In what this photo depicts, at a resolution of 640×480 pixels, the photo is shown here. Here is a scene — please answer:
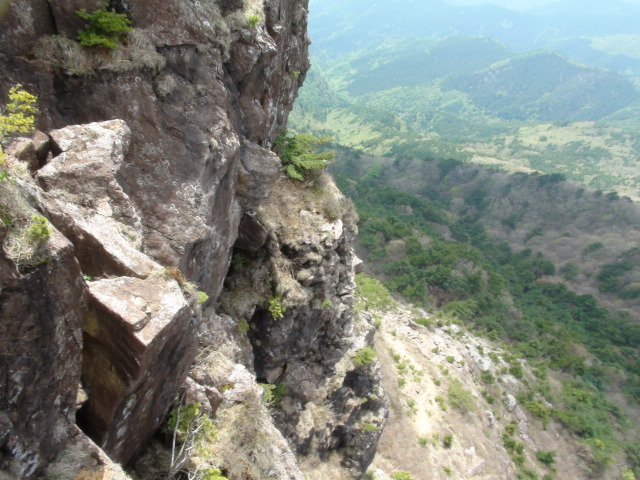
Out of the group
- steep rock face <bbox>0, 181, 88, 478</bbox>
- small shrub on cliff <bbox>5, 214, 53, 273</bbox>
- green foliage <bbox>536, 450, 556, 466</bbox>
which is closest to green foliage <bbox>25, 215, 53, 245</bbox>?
small shrub on cliff <bbox>5, 214, 53, 273</bbox>

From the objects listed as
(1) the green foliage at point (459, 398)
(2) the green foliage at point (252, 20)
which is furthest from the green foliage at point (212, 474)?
(1) the green foliage at point (459, 398)

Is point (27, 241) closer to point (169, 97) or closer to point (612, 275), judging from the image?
point (169, 97)

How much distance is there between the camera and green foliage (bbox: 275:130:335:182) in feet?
58.2

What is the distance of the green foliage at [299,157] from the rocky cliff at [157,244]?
0.61 metres

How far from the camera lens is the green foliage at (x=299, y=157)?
698 inches

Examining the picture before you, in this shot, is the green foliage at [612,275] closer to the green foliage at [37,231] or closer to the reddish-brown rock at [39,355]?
the reddish-brown rock at [39,355]

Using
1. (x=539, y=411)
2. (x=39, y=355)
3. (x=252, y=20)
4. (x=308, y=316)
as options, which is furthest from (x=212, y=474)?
(x=539, y=411)

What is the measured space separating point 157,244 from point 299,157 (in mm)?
9475

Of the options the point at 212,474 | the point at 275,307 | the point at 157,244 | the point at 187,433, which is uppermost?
the point at 157,244

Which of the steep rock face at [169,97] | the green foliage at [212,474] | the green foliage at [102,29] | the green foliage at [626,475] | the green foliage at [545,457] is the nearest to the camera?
the green foliage at [212,474]

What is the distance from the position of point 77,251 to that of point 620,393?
2921 inches

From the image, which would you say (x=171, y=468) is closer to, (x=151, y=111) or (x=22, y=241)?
(x=22, y=241)

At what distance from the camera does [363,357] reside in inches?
813

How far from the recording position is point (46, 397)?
5738 millimetres
